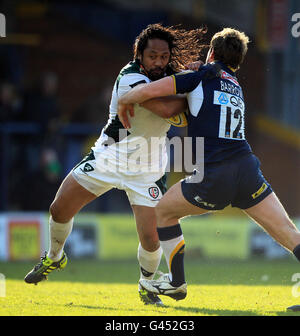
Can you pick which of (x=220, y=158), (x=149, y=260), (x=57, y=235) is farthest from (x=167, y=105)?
(x=57, y=235)

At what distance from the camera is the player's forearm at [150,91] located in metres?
6.20

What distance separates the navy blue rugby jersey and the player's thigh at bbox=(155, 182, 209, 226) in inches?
14.3

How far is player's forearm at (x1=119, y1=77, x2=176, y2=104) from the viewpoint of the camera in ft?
20.3

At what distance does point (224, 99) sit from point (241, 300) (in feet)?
6.88

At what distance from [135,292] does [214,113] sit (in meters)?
2.66

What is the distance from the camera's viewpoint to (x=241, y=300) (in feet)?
23.6

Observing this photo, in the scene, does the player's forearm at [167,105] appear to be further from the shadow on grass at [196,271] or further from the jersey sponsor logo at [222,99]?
the shadow on grass at [196,271]

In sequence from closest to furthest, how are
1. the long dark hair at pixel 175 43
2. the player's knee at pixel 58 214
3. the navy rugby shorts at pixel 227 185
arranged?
the navy rugby shorts at pixel 227 185 < the long dark hair at pixel 175 43 < the player's knee at pixel 58 214

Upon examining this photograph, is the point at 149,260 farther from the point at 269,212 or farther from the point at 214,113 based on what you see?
the point at 214,113

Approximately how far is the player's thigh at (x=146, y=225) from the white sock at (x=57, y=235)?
0.78 metres

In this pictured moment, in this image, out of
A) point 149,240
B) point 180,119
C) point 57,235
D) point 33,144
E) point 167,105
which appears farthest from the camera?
point 33,144

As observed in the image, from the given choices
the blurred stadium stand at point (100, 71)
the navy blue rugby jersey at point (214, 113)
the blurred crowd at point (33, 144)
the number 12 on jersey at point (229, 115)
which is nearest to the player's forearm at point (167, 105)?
the navy blue rugby jersey at point (214, 113)

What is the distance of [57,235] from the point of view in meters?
7.38

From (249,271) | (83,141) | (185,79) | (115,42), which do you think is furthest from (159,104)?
(115,42)
